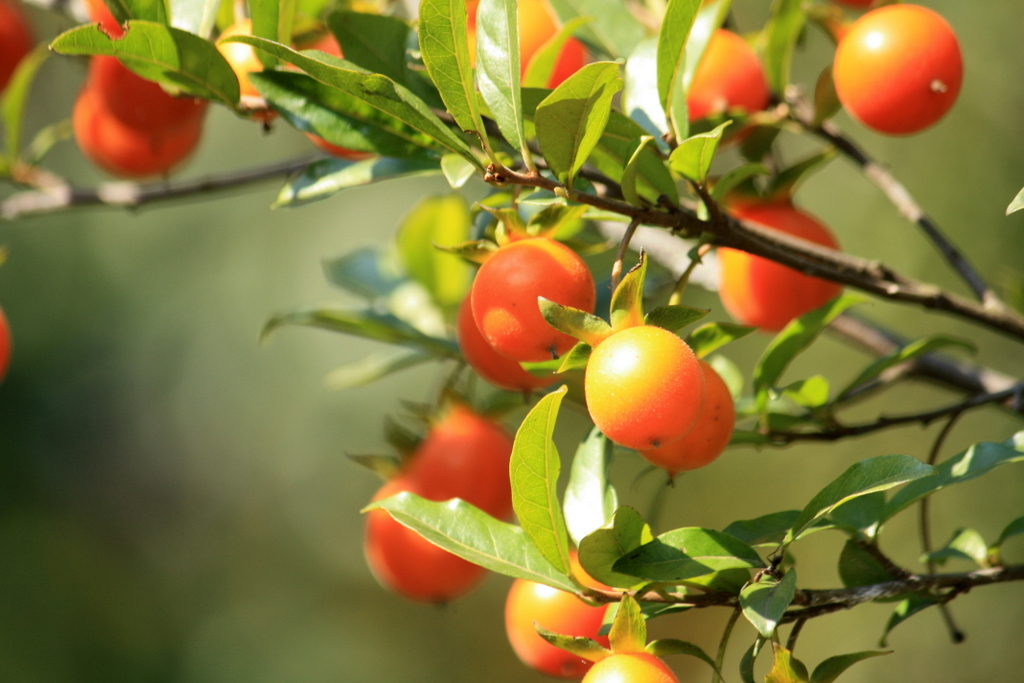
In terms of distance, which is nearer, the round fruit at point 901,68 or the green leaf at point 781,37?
the round fruit at point 901,68

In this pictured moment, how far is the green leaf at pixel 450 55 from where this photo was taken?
63cm

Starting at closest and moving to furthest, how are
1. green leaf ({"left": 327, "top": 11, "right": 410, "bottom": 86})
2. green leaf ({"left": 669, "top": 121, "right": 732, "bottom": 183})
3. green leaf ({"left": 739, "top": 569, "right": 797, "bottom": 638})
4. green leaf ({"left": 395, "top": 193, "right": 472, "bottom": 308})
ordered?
green leaf ({"left": 739, "top": 569, "right": 797, "bottom": 638}) < green leaf ({"left": 669, "top": 121, "right": 732, "bottom": 183}) < green leaf ({"left": 327, "top": 11, "right": 410, "bottom": 86}) < green leaf ({"left": 395, "top": 193, "right": 472, "bottom": 308})

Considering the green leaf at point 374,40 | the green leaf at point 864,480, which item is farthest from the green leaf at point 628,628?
the green leaf at point 374,40

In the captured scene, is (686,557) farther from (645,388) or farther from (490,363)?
(490,363)

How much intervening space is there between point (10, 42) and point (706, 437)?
A: 4.39 ft

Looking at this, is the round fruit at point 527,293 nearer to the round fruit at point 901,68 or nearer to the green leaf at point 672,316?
the green leaf at point 672,316

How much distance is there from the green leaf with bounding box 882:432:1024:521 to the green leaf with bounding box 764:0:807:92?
0.46m

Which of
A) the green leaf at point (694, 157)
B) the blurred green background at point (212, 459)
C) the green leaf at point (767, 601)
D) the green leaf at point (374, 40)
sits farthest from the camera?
the blurred green background at point (212, 459)

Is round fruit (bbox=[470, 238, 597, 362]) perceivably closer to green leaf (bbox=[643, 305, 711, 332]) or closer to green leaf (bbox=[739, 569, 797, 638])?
green leaf (bbox=[643, 305, 711, 332])

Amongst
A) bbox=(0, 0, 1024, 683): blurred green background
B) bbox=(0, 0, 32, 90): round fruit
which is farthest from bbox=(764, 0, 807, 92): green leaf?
bbox=(0, 0, 1024, 683): blurred green background

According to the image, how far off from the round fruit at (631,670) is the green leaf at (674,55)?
413 mm

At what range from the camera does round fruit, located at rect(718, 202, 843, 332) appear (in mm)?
978

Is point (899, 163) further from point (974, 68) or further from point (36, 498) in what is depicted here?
point (36, 498)

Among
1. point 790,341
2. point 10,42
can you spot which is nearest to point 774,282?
point 790,341
